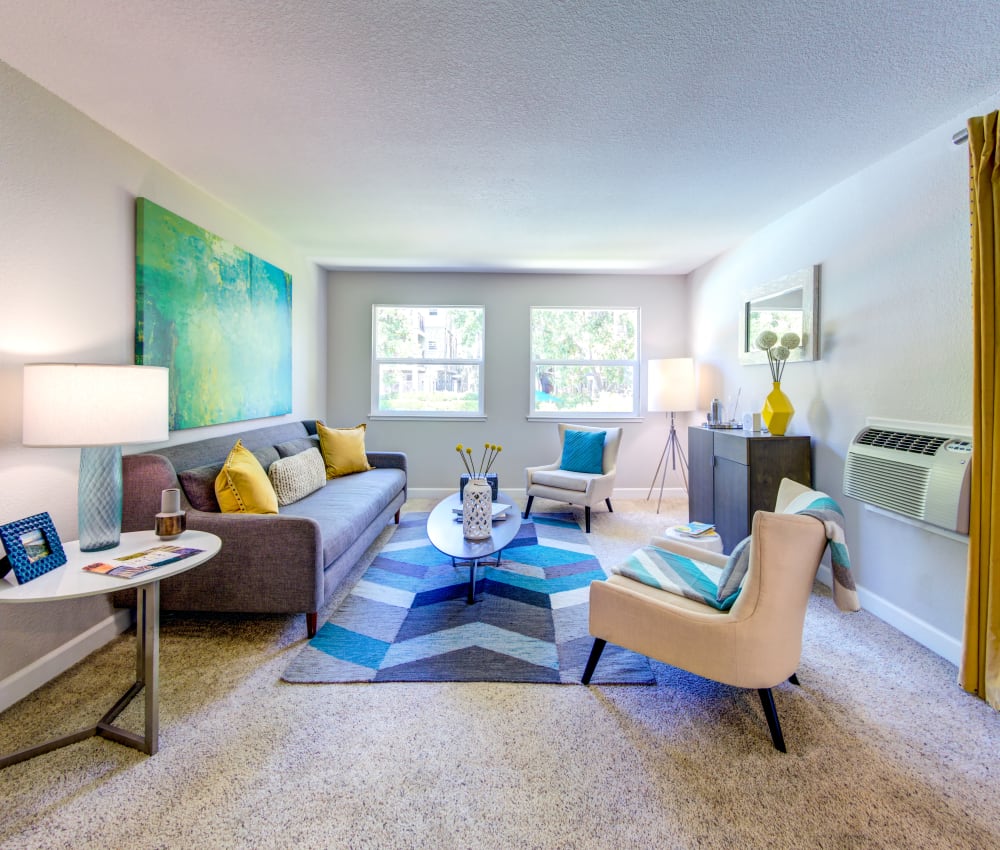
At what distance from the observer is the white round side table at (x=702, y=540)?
7.88 ft

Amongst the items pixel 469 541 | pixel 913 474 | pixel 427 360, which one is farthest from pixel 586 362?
pixel 913 474

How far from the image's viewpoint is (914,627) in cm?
229

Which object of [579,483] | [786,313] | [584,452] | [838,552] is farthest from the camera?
[584,452]

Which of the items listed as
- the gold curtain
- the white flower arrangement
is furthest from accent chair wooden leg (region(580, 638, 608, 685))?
the white flower arrangement

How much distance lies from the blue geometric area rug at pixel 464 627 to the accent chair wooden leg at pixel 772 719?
443 mm

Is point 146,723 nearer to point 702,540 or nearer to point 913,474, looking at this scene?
point 702,540

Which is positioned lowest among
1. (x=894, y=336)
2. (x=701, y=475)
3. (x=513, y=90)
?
A: (x=701, y=475)

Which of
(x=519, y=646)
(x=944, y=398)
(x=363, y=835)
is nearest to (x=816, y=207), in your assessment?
(x=944, y=398)

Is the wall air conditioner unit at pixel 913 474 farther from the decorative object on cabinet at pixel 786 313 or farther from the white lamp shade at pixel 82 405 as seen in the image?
the white lamp shade at pixel 82 405

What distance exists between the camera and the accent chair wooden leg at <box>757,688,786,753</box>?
1.55 metres

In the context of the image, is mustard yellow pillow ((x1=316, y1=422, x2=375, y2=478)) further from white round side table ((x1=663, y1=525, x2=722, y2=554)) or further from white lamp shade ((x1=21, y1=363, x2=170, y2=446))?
white round side table ((x1=663, y1=525, x2=722, y2=554))

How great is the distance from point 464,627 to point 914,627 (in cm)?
223

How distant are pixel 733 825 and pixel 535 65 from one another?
8.41 ft

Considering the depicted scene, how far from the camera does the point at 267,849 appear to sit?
1.21m
